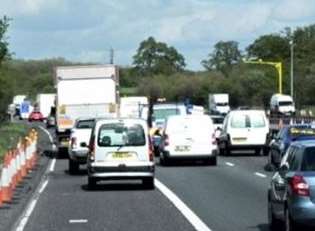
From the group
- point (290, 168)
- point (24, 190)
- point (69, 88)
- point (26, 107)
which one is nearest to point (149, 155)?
point (24, 190)

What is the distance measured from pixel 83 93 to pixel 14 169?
17.5 m

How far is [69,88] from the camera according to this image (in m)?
44.1

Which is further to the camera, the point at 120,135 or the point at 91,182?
the point at 91,182

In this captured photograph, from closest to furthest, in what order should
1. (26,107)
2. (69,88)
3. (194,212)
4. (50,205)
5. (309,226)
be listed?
(309,226) < (194,212) < (50,205) < (69,88) < (26,107)

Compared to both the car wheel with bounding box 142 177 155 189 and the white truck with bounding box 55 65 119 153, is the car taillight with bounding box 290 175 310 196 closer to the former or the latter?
the car wheel with bounding box 142 177 155 189

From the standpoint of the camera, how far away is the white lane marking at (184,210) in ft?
55.8

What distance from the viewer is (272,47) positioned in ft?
529

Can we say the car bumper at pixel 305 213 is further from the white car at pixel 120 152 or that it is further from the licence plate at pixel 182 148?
the licence plate at pixel 182 148

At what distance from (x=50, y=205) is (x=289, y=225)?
852 cm

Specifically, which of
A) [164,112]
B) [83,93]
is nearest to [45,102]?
[164,112]

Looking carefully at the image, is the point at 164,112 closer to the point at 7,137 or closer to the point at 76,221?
the point at 7,137

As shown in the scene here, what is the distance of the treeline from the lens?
134 metres

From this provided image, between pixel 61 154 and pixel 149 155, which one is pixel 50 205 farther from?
pixel 61 154

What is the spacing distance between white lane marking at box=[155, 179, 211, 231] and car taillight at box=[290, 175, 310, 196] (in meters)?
2.84
